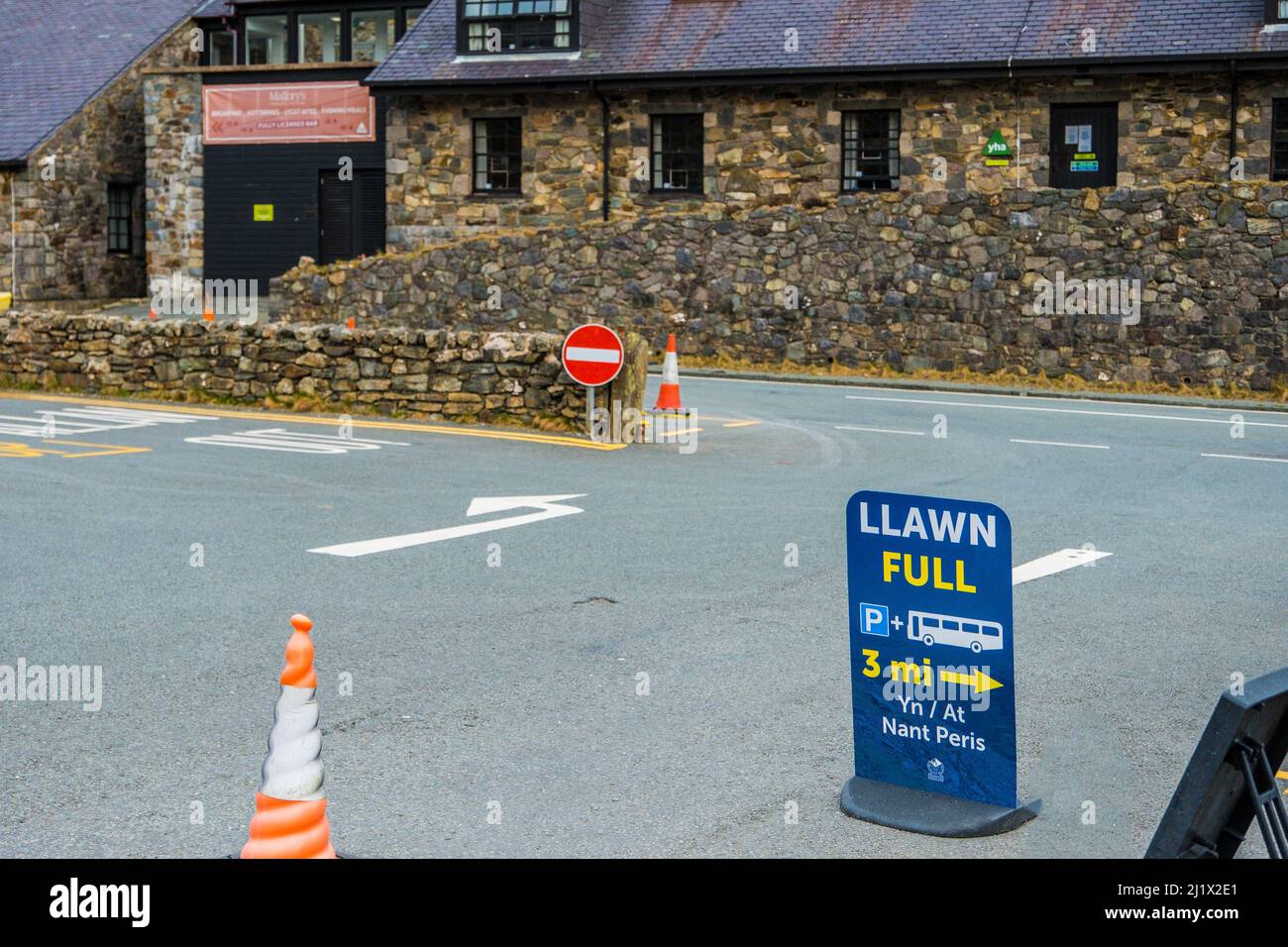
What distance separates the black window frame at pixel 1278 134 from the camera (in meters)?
27.9

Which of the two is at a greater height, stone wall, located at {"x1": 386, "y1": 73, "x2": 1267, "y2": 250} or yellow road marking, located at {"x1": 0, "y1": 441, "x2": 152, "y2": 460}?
stone wall, located at {"x1": 386, "y1": 73, "x2": 1267, "y2": 250}

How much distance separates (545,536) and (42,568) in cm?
326

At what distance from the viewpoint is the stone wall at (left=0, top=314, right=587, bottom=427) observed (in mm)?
18203

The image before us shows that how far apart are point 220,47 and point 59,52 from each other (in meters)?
4.43

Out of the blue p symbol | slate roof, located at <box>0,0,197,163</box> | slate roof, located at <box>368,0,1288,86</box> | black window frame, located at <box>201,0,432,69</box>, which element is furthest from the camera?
slate roof, located at <box>0,0,197,163</box>

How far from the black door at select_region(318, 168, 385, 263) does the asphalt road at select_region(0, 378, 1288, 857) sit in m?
21.0

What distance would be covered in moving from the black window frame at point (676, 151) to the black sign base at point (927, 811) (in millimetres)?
26312

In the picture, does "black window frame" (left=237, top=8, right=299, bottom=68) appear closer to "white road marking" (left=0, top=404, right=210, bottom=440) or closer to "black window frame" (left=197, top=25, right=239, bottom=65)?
"black window frame" (left=197, top=25, right=239, bottom=65)

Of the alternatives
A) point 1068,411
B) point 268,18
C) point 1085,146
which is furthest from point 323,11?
point 1068,411

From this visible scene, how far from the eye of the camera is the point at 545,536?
37.6 ft

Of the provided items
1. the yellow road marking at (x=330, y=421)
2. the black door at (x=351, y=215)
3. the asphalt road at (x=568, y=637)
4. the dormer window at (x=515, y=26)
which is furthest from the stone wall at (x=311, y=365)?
the black door at (x=351, y=215)

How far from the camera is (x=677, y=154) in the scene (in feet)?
105

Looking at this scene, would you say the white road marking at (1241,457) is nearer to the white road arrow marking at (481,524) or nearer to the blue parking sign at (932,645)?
the white road arrow marking at (481,524)

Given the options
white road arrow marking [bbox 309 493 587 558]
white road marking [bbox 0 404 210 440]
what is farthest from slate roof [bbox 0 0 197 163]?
white road arrow marking [bbox 309 493 587 558]
